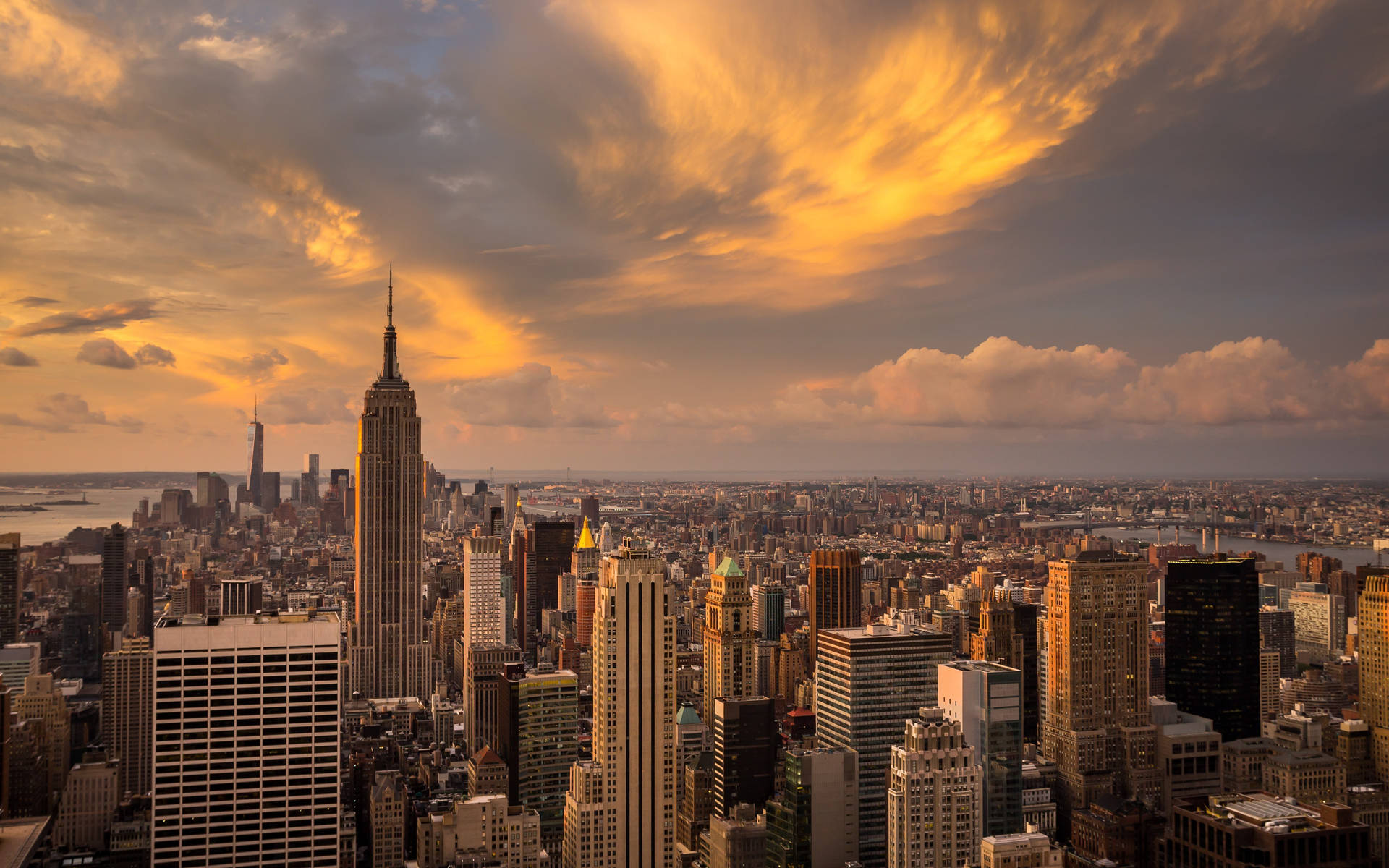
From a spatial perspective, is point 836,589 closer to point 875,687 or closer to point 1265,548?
point 875,687

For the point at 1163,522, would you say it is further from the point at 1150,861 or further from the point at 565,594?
the point at 565,594

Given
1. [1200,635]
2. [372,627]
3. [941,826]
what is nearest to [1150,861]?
[941,826]

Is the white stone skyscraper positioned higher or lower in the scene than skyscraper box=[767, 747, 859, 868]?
higher

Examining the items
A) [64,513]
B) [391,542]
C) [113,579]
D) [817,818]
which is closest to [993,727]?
[817,818]

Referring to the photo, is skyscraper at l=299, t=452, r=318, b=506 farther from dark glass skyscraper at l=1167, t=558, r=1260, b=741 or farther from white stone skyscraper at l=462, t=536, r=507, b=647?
dark glass skyscraper at l=1167, t=558, r=1260, b=741

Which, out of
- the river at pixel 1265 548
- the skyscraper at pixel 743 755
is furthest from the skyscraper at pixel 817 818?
the river at pixel 1265 548

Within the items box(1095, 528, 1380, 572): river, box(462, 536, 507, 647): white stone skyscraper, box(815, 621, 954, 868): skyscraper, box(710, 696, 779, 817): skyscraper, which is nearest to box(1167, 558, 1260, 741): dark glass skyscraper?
box(1095, 528, 1380, 572): river
